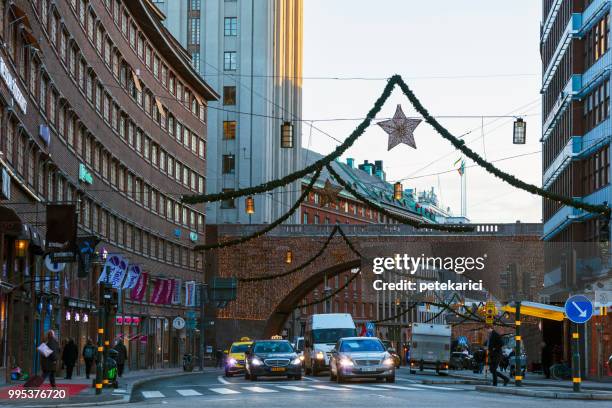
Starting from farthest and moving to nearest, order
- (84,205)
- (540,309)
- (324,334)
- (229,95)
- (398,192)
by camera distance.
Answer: (229,95) < (84,205) < (324,334) < (398,192) < (540,309)

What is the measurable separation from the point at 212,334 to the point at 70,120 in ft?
143

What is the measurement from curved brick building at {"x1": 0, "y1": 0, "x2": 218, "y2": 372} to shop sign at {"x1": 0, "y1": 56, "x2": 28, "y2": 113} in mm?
94

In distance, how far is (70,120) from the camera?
55.2m

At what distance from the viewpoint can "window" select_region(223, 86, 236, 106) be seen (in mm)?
103750

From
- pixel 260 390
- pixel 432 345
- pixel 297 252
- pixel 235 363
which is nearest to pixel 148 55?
pixel 297 252

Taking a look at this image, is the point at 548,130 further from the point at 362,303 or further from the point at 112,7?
the point at 362,303

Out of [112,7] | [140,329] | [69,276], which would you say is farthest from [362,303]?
[69,276]

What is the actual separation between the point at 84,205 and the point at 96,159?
187 inches

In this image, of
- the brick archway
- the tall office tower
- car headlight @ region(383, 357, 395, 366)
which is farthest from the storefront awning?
the tall office tower

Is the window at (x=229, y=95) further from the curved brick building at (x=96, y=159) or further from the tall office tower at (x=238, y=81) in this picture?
the curved brick building at (x=96, y=159)

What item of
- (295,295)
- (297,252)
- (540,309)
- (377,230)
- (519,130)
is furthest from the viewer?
(295,295)

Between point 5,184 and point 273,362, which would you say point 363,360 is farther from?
point 5,184

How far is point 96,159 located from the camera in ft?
205

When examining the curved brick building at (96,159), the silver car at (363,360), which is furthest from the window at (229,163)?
the silver car at (363,360)
